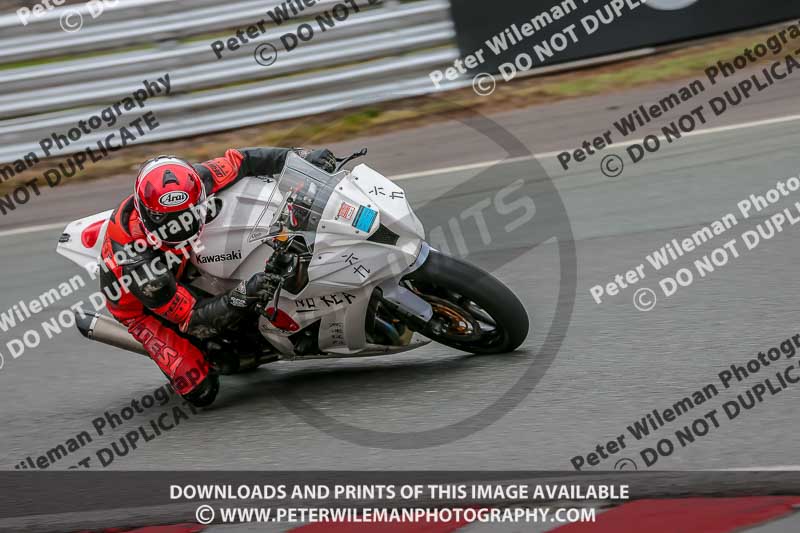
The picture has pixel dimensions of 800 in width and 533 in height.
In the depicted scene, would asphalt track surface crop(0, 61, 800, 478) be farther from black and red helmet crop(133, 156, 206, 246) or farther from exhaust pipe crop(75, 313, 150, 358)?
black and red helmet crop(133, 156, 206, 246)

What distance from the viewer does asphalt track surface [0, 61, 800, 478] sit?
440 cm

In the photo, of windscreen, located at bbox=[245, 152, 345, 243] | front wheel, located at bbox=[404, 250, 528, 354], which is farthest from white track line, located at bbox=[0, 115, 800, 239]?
windscreen, located at bbox=[245, 152, 345, 243]

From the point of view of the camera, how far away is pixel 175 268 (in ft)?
16.5

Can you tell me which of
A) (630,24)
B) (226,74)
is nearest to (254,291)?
(226,74)

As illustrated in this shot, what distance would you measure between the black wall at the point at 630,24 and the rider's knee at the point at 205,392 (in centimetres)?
526

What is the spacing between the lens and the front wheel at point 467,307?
15.7ft

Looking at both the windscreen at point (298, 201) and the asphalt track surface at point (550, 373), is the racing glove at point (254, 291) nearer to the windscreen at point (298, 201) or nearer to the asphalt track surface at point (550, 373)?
the windscreen at point (298, 201)

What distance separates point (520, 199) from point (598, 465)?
371 centimetres

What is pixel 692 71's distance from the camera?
30.8 feet

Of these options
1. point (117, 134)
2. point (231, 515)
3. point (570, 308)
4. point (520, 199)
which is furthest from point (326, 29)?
point (231, 515)

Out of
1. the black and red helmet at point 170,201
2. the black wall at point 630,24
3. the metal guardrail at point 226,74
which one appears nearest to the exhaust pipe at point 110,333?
the black and red helmet at point 170,201

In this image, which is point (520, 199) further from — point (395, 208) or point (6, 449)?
point (6, 449)

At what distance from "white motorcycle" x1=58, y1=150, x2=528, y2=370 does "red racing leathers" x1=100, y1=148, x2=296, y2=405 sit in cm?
12

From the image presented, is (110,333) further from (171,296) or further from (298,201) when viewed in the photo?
(298,201)
